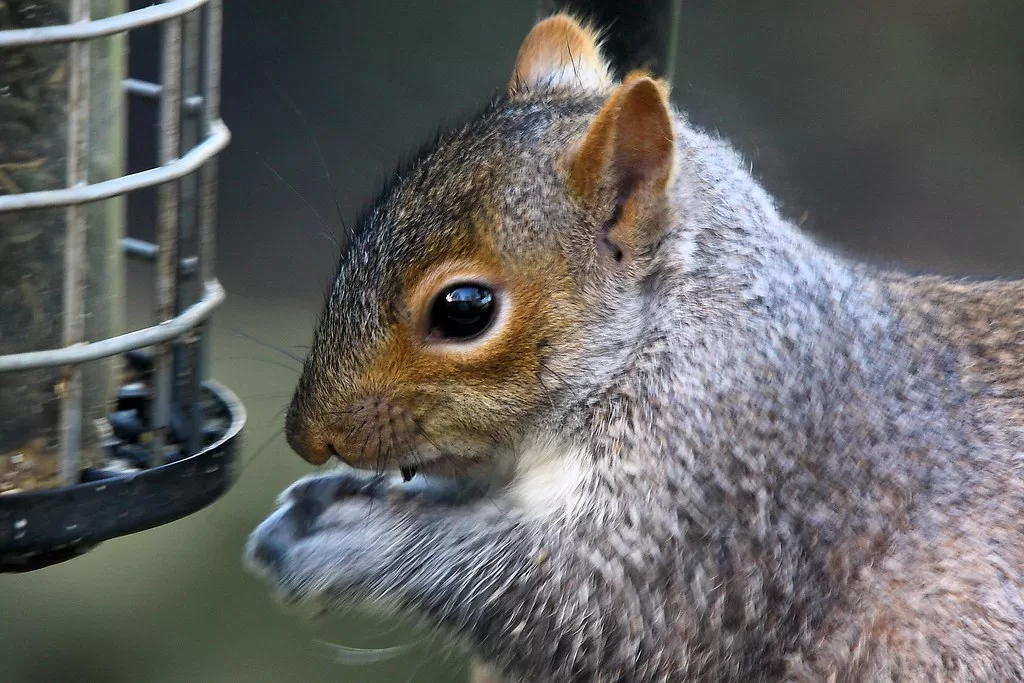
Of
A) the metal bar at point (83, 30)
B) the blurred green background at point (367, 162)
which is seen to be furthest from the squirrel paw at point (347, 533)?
the blurred green background at point (367, 162)

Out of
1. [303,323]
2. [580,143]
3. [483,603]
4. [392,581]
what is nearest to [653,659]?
[483,603]

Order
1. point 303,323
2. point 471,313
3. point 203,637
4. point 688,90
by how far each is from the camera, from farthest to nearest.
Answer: point 303,323
point 203,637
point 688,90
point 471,313

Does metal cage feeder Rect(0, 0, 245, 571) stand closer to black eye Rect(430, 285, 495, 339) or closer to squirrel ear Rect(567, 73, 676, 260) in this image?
black eye Rect(430, 285, 495, 339)

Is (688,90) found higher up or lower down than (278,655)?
higher up

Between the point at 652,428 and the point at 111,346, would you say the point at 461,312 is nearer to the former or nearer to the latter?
the point at 652,428

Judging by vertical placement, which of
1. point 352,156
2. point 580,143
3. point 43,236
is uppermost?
point 580,143

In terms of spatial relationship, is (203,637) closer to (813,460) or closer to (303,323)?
(303,323)

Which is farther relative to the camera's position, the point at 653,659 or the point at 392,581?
the point at 392,581

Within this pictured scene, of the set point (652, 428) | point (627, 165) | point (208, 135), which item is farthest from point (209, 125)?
point (652, 428)

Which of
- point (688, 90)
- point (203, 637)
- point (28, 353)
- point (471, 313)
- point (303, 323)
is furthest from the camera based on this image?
point (303, 323)
